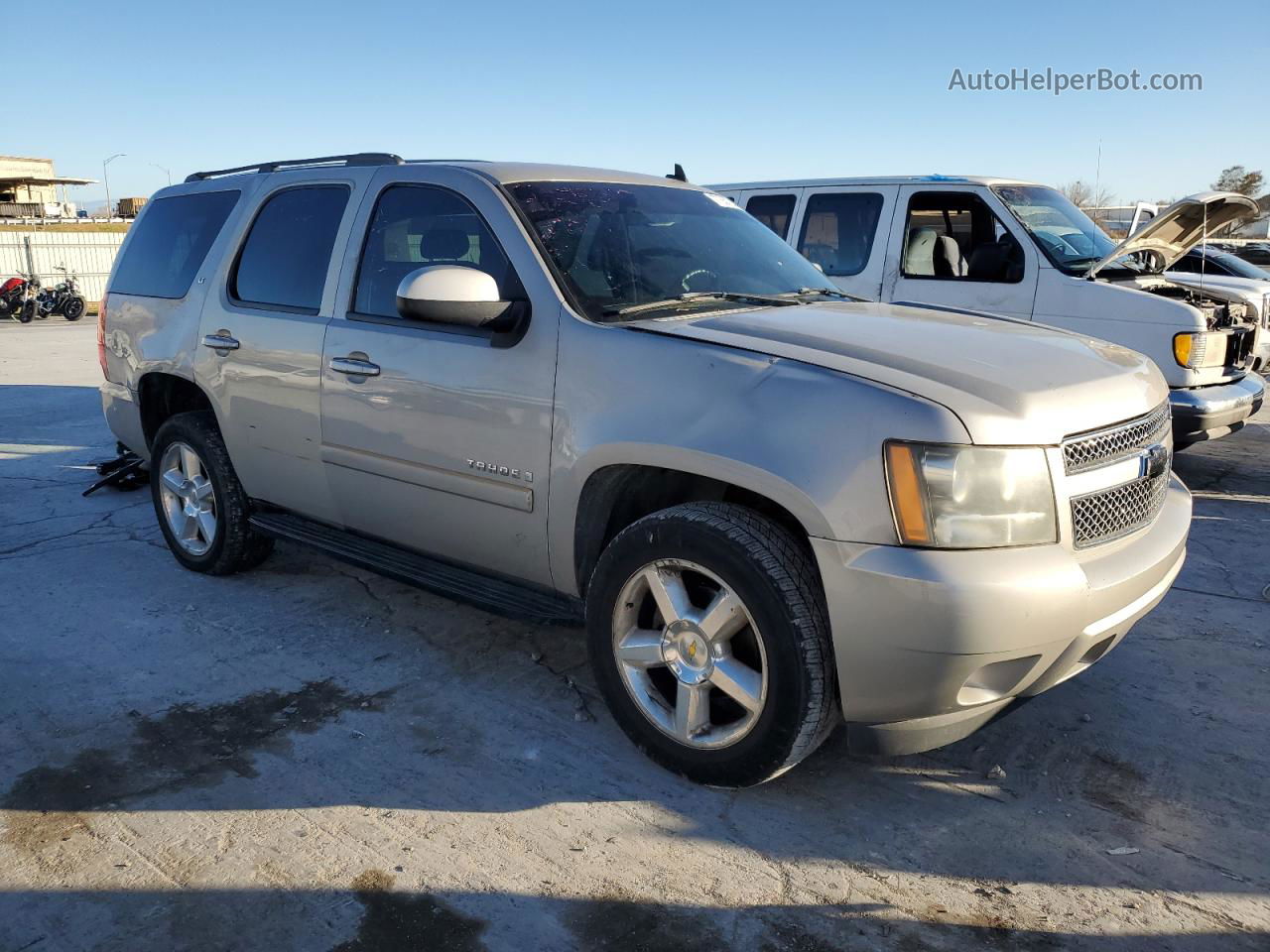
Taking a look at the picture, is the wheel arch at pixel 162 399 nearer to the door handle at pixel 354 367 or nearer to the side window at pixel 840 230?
the door handle at pixel 354 367

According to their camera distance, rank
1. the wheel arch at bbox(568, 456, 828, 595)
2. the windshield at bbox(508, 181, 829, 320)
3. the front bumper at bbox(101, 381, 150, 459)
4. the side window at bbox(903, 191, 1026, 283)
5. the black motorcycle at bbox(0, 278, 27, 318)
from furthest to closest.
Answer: the black motorcycle at bbox(0, 278, 27, 318)
the side window at bbox(903, 191, 1026, 283)
the front bumper at bbox(101, 381, 150, 459)
the windshield at bbox(508, 181, 829, 320)
the wheel arch at bbox(568, 456, 828, 595)

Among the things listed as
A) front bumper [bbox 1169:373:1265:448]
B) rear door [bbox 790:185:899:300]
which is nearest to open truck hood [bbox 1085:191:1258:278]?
front bumper [bbox 1169:373:1265:448]

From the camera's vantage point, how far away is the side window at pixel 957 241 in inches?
285

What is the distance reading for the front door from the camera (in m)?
3.49

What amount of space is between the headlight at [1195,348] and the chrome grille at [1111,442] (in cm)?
373

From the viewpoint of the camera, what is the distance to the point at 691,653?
311 centimetres

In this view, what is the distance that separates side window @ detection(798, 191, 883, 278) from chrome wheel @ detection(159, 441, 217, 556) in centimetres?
473

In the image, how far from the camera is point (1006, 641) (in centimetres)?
264

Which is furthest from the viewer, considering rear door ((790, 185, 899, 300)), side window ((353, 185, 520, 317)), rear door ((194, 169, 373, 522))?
rear door ((790, 185, 899, 300))

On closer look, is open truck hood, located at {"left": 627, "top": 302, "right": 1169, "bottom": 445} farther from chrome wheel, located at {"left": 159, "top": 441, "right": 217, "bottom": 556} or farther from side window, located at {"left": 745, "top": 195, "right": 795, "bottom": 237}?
side window, located at {"left": 745, "top": 195, "right": 795, "bottom": 237}

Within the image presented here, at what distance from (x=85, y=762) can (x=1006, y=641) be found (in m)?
2.85

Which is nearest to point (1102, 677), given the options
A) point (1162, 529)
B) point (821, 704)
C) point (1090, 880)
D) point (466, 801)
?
point (1162, 529)

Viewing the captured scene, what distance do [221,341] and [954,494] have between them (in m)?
3.43

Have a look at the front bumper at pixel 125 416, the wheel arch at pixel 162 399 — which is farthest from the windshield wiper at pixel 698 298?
the front bumper at pixel 125 416
